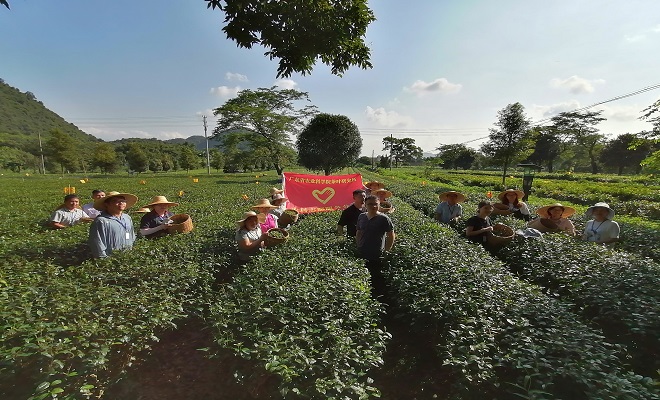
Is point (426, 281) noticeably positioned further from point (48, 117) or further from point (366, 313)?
point (48, 117)

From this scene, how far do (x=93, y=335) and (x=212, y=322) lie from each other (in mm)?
905

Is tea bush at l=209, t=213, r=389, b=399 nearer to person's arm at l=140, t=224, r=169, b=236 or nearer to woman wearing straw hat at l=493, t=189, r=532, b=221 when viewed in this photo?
person's arm at l=140, t=224, r=169, b=236

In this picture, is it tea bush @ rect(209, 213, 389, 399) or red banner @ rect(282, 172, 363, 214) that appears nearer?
tea bush @ rect(209, 213, 389, 399)

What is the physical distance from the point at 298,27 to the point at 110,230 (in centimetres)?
394

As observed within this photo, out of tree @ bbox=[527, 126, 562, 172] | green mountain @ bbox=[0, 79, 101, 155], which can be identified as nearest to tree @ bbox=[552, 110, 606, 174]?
tree @ bbox=[527, 126, 562, 172]

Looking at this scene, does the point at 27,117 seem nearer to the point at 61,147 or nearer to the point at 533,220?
the point at 61,147

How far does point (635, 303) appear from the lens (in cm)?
343

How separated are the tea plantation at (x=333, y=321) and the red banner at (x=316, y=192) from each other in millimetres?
5639

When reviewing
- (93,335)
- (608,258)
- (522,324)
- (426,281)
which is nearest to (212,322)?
(93,335)

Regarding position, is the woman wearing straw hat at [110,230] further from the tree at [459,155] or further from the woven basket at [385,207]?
the tree at [459,155]

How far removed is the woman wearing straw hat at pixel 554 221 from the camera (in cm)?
706

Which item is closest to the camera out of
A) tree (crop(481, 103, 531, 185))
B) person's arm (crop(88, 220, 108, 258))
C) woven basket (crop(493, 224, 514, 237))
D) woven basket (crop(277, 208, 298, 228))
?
person's arm (crop(88, 220, 108, 258))

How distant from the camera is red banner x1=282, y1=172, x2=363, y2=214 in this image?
1098 centimetres

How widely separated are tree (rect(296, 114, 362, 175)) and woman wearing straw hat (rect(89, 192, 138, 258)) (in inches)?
920
